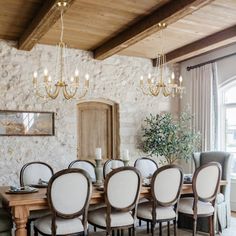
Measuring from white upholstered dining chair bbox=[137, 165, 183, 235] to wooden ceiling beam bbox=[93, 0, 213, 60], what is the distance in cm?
188

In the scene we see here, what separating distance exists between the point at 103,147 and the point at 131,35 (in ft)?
8.29

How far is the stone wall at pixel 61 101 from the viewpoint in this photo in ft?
19.1

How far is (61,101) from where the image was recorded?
247 inches

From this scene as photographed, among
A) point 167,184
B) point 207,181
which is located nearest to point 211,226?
point 207,181

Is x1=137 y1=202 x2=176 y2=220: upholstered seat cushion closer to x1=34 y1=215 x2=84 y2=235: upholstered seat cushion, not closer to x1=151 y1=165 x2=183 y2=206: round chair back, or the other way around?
x1=151 y1=165 x2=183 y2=206: round chair back

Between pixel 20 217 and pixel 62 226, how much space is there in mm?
429

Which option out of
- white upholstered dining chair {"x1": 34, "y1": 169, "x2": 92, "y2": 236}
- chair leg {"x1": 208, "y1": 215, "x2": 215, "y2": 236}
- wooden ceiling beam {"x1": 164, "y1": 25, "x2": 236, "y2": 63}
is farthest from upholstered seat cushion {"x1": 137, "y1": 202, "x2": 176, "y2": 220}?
wooden ceiling beam {"x1": 164, "y1": 25, "x2": 236, "y2": 63}

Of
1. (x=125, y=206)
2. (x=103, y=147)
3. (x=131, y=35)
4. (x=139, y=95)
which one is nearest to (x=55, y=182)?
(x=125, y=206)

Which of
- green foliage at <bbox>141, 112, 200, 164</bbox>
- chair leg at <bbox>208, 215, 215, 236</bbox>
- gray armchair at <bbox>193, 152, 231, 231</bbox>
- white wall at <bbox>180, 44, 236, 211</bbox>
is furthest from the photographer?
green foliage at <bbox>141, 112, 200, 164</bbox>

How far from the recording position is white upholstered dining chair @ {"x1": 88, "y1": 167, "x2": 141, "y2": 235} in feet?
12.3

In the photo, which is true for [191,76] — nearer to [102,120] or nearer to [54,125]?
[102,120]

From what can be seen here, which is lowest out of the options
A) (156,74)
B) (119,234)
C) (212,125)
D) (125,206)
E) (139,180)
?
(119,234)

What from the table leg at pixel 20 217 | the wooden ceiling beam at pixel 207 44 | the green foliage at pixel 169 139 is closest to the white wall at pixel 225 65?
the wooden ceiling beam at pixel 207 44

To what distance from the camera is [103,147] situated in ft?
22.6
